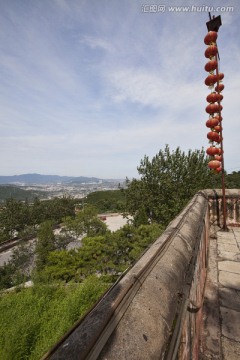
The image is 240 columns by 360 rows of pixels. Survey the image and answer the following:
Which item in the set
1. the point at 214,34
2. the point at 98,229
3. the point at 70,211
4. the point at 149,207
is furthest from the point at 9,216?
the point at 214,34

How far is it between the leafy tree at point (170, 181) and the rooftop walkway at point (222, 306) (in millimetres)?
17017

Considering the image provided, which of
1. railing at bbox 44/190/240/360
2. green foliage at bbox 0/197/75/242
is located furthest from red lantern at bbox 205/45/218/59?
green foliage at bbox 0/197/75/242

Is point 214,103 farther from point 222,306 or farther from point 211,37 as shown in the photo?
point 222,306

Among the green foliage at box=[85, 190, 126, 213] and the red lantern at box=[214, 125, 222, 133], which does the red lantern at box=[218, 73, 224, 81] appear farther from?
the green foliage at box=[85, 190, 126, 213]

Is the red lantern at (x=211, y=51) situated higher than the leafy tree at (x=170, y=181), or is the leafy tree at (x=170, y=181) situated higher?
the red lantern at (x=211, y=51)

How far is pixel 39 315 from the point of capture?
1719 cm

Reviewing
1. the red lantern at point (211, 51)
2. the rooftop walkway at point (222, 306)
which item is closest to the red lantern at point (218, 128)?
the red lantern at point (211, 51)

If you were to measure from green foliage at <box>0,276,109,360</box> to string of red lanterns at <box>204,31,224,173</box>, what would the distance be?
40.7 feet

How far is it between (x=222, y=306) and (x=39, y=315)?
61.6 ft

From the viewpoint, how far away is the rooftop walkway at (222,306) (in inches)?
87.0

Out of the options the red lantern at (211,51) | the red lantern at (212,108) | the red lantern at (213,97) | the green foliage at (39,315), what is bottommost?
the green foliage at (39,315)

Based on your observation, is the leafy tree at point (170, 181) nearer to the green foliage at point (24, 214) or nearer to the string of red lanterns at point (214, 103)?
the string of red lanterns at point (214, 103)

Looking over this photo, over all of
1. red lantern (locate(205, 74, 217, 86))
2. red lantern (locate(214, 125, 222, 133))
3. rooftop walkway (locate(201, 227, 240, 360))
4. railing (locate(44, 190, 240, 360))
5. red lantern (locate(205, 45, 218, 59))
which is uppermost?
red lantern (locate(205, 45, 218, 59))

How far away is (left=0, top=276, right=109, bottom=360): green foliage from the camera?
1413 centimetres
